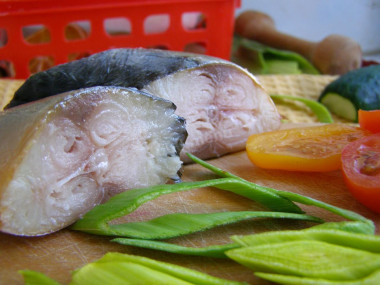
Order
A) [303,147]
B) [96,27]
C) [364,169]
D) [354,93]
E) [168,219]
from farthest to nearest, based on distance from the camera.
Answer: [96,27] < [354,93] < [303,147] < [364,169] < [168,219]

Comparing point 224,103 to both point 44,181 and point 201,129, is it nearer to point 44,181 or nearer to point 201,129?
point 201,129

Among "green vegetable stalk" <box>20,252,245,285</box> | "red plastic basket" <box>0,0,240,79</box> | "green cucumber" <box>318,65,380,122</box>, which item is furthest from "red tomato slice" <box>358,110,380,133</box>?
"red plastic basket" <box>0,0,240,79</box>

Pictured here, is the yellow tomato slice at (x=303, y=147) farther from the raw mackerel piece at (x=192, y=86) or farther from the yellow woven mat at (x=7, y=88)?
the yellow woven mat at (x=7, y=88)

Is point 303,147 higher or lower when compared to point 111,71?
lower

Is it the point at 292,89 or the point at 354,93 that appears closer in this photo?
the point at 354,93

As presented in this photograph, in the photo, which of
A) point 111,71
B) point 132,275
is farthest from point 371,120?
point 132,275

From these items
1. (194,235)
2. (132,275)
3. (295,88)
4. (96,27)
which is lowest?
(295,88)

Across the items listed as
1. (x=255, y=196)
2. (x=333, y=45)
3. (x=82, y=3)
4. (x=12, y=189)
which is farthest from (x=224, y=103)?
(x=333, y=45)

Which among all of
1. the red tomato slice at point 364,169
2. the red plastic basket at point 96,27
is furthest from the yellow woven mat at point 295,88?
the red tomato slice at point 364,169

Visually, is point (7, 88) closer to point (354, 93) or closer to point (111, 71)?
point (111, 71)
